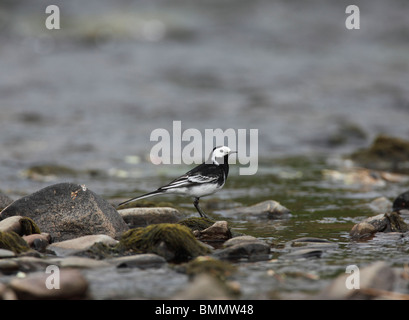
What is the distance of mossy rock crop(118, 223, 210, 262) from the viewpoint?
23.5 ft

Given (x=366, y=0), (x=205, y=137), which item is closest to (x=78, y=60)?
(x=205, y=137)

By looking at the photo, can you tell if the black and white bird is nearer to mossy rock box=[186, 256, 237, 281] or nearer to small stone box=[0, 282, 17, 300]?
mossy rock box=[186, 256, 237, 281]

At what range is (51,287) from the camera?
562cm

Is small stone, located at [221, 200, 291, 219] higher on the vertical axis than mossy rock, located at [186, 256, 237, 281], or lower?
higher

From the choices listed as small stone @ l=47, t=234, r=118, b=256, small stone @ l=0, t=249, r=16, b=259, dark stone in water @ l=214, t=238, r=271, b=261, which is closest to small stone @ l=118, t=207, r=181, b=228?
small stone @ l=47, t=234, r=118, b=256

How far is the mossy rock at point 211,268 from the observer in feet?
20.7

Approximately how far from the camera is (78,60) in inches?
1155

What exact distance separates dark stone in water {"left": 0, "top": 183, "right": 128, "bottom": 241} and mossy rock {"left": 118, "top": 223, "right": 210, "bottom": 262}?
0.86m

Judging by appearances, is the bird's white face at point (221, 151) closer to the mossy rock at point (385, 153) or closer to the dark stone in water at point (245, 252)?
the dark stone in water at point (245, 252)

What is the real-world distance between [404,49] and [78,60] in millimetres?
17314

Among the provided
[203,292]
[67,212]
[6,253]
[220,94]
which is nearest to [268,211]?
[67,212]

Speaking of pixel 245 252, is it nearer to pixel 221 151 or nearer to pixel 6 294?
pixel 221 151

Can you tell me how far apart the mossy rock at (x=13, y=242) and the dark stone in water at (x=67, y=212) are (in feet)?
2.96
